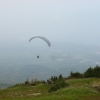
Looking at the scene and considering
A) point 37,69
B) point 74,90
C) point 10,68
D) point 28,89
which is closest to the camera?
point 74,90

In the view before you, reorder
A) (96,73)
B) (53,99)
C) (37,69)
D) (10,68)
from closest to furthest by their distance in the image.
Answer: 1. (53,99)
2. (96,73)
3. (37,69)
4. (10,68)

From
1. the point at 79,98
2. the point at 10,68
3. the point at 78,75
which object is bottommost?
the point at 79,98

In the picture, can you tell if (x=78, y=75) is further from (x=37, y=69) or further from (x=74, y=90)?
(x=37, y=69)

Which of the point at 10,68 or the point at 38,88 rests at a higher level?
the point at 10,68

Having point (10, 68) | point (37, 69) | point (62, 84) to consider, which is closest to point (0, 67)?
point (10, 68)

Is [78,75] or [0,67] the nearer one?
[78,75]

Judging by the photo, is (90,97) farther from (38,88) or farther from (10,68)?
(10,68)

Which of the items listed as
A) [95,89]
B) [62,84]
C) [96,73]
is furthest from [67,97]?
[96,73]

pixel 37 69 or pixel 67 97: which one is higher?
pixel 37 69

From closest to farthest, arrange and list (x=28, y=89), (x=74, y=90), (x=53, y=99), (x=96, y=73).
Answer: (x=53, y=99)
(x=74, y=90)
(x=28, y=89)
(x=96, y=73)
